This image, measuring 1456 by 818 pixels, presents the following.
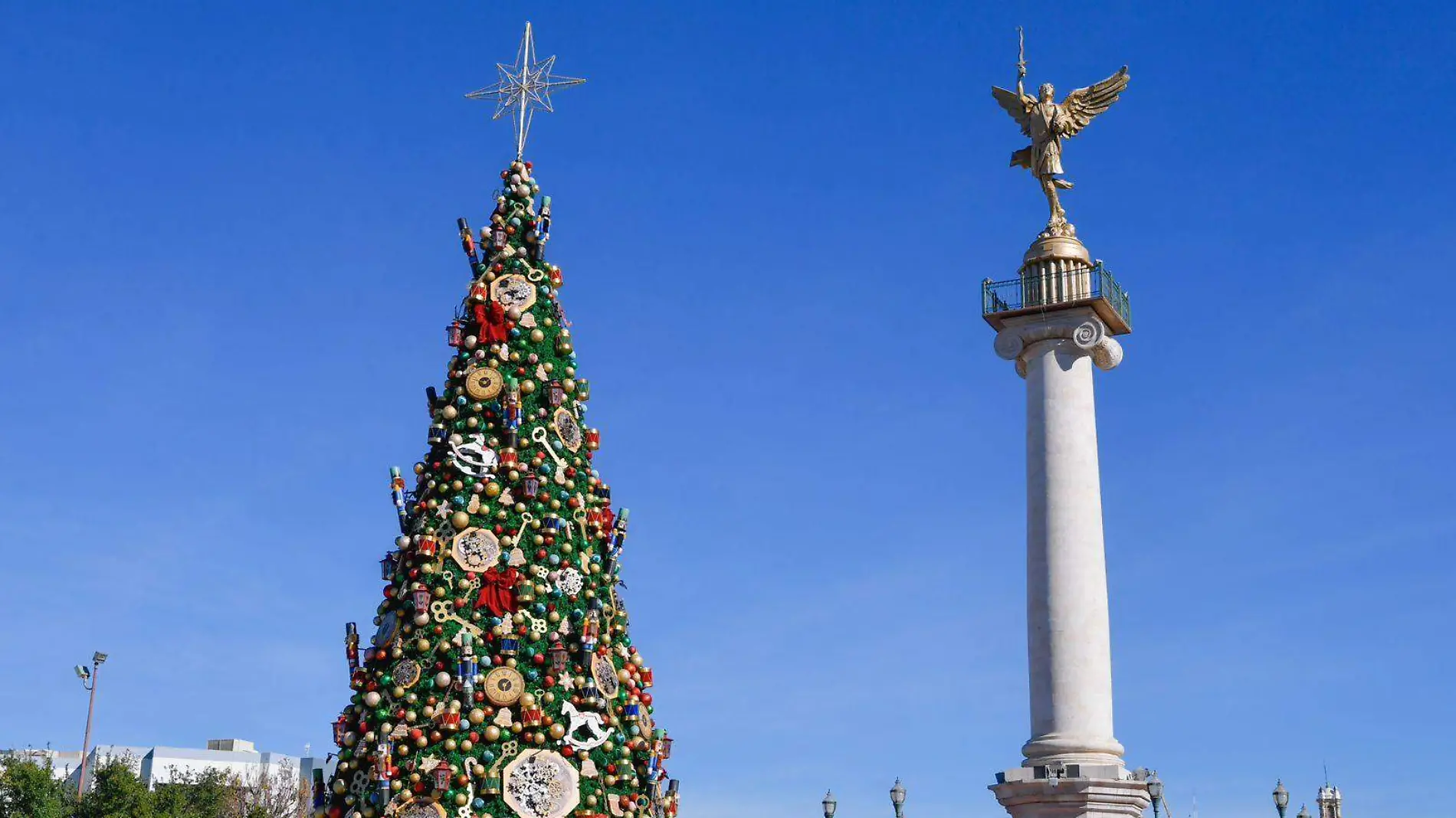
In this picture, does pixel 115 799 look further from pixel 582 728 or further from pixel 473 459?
pixel 582 728

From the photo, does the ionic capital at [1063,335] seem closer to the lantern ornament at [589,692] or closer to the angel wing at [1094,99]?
the angel wing at [1094,99]

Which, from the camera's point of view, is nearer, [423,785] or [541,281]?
[423,785]

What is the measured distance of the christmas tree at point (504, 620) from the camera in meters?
25.9

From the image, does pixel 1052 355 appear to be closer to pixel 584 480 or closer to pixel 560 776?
pixel 584 480

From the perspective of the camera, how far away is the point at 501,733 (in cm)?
2602

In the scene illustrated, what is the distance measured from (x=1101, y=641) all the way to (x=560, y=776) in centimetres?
962

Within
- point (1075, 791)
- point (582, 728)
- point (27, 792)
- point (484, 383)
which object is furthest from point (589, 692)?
point (27, 792)

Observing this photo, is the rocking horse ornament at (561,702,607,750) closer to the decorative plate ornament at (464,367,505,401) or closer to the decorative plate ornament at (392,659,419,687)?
the decorative plate ornament at (392,659,419,687)

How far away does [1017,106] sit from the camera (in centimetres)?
3234

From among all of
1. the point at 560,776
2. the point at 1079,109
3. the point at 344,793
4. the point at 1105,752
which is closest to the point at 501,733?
the point at 560,776

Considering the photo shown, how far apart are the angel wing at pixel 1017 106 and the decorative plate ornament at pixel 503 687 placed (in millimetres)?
14871

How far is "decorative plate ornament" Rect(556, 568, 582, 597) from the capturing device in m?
27.3

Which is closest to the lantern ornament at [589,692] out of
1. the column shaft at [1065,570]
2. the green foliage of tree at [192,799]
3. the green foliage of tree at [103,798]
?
the column shaft at [1065,570]

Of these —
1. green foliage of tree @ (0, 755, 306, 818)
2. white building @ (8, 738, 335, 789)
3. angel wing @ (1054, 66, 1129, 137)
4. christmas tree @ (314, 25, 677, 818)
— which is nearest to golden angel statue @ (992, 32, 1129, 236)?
angel wing @ (1054, 66, 1129, 137)
